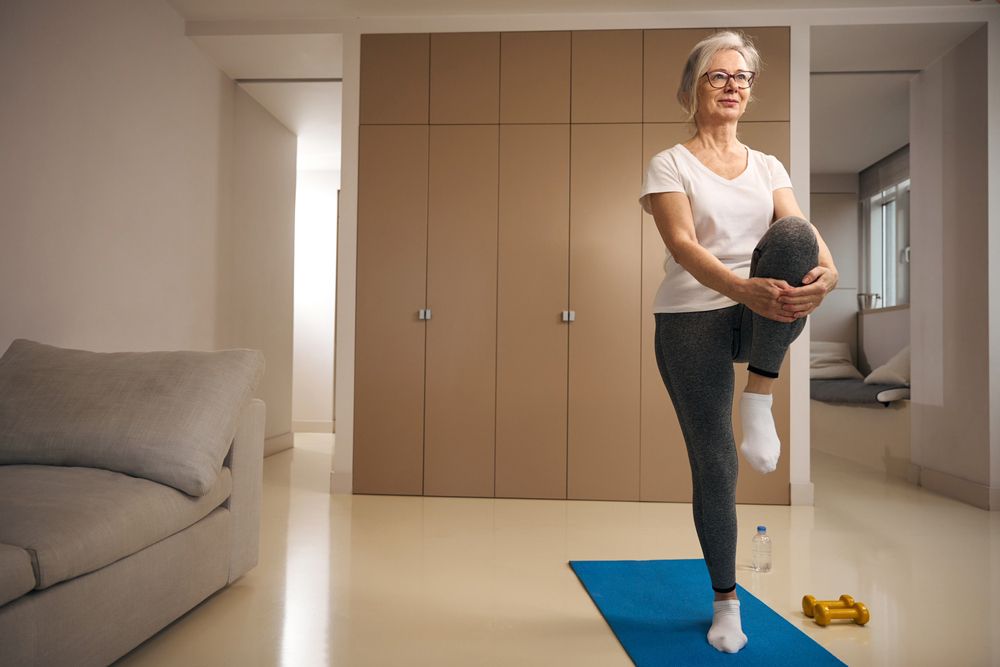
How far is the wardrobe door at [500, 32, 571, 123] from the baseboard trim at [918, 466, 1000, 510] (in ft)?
9.67

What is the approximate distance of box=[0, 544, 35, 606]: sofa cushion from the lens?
1.12 metres

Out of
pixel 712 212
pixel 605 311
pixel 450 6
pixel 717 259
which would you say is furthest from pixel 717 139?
pixel 450 6

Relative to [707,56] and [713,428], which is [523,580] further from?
[707,56]

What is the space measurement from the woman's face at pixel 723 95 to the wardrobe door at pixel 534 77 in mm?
2036

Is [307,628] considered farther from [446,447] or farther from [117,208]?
[117,208]

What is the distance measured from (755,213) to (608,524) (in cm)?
182

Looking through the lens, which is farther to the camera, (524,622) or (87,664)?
(524,622)

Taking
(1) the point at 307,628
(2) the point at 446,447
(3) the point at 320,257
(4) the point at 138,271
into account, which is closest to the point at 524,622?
(1) the point at 307,628

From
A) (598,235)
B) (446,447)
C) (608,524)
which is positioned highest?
(598,235)

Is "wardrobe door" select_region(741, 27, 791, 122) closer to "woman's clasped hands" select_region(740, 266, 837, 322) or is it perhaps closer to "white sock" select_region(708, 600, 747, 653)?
"woman's clasped hands" select_region(740, 266, 837, 322)

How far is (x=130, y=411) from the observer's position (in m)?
1.81

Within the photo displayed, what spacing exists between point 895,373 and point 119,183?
16.6 ft

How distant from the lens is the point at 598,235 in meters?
3.53

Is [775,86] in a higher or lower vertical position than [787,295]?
higher
